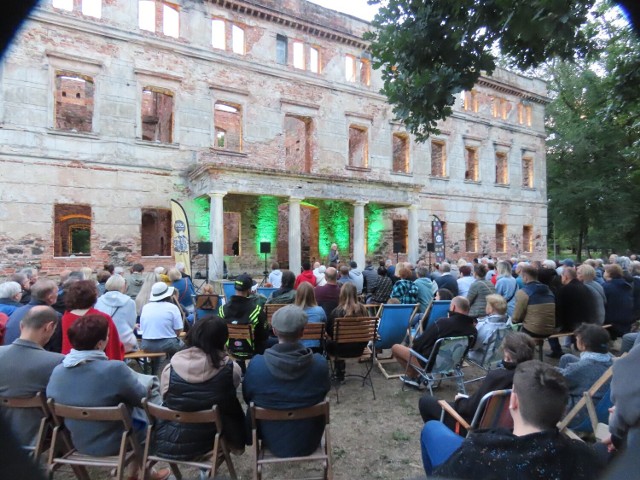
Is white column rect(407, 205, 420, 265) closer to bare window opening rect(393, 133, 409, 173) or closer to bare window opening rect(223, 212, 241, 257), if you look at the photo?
bare window opening rect(393, 133, 409, 173)

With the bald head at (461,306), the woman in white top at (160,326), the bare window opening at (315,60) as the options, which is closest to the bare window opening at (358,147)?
the bare window opening at (315,60)

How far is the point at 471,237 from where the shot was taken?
2128cm

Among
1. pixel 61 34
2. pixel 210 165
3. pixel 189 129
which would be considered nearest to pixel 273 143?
pixel 189 129

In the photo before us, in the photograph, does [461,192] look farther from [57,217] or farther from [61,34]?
[57,217]

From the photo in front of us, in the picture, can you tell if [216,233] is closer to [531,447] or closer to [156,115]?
[156,115]

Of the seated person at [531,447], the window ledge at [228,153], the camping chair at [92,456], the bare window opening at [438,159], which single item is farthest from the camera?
the bare window opening at [438,159]

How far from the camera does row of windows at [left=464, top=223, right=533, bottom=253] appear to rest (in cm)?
2112

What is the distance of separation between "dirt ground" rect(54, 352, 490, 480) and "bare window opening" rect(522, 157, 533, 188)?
2163cm

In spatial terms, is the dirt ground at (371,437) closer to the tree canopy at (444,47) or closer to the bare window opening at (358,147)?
the tree canopy at (444,47)

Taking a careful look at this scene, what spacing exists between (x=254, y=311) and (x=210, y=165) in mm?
8584

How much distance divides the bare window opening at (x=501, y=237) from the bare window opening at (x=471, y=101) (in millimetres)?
6524

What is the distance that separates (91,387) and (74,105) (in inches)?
854

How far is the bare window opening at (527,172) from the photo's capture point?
2364 centimetres

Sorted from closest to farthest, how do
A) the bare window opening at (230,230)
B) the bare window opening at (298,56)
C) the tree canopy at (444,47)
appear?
the tree canopy at (444,47)
the bare window opening at (298,56)
the bare window opening at (230,230)
